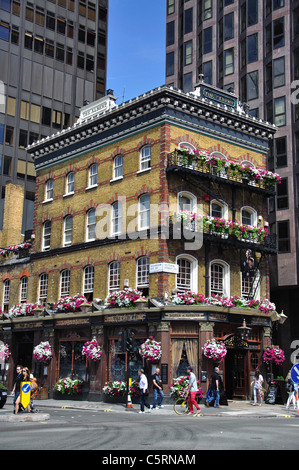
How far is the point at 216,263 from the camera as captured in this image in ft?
104

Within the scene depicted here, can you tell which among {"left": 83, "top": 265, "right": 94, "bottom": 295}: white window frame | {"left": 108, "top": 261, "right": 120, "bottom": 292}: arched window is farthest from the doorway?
{"left": 83, "top": 265, "right": 94, "bottom": 295}: white window frame

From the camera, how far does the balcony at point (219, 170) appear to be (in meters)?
30.1

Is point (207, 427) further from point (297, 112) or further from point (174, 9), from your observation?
point (174, 9)

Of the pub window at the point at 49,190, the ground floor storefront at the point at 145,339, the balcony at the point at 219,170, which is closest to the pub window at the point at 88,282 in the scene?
the ground floor storefront at the point at 145,339

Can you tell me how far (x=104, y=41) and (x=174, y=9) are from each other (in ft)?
41.6

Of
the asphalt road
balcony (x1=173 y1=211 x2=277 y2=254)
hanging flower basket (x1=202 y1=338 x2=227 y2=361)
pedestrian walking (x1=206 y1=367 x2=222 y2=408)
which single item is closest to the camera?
the asphalt road

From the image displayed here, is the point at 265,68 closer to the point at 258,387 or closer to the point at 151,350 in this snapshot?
the point at 258,387

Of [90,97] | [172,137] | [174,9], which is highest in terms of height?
[174,9]

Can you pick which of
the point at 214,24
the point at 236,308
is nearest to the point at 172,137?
the point at 236,308

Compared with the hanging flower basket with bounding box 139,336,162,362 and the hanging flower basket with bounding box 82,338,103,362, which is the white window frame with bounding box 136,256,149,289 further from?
the hanging flower basket with bounding box 82,338,103,362

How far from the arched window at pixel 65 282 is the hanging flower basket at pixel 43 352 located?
3.21 metres

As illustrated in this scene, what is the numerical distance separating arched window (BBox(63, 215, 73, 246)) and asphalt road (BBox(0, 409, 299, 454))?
18.3m

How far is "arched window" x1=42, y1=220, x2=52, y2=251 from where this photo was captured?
3781cm

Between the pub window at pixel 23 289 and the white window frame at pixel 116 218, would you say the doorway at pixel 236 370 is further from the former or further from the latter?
the pub window at pixel 23 289
